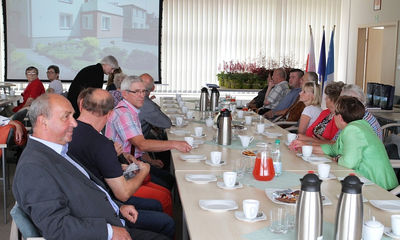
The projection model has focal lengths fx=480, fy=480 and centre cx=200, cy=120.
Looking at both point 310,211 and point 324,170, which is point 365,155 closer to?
point 324,170

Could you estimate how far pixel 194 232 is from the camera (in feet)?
5.58

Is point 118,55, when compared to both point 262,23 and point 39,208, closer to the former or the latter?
point 262,23

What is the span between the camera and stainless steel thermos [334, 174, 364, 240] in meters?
1.50

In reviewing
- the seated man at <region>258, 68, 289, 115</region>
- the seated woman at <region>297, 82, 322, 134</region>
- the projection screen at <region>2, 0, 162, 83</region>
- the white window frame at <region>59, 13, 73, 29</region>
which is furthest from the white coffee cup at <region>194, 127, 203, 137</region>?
the white window frame at <region>59, 13, 73, 29</region>

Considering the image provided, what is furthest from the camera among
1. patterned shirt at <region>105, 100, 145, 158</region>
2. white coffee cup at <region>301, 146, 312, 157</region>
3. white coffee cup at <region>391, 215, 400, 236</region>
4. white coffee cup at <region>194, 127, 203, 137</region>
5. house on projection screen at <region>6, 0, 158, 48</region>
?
house on projection screen at <region>6, 0, 158, 48</region>

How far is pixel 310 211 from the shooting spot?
153 cm

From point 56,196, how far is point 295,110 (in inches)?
159

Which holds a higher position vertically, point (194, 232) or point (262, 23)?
point (262, 23)

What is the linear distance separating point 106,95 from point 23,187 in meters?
0.88

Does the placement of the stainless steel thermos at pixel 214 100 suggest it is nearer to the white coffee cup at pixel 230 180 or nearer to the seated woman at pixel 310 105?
the seated woman at pixel 310 105

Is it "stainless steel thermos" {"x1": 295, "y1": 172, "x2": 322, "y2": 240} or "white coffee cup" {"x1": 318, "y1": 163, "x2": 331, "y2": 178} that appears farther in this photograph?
"white coffee cup" {"x1": 318, "y1": 163, "x2": 331, "y2": 178}

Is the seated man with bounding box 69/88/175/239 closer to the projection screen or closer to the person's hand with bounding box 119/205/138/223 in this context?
the person's hand with bounding box 119/205/138/223

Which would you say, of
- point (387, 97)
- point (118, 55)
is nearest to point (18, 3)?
point (118, 55)

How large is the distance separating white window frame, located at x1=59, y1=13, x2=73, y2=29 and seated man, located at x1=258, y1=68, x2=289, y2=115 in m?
4.77
